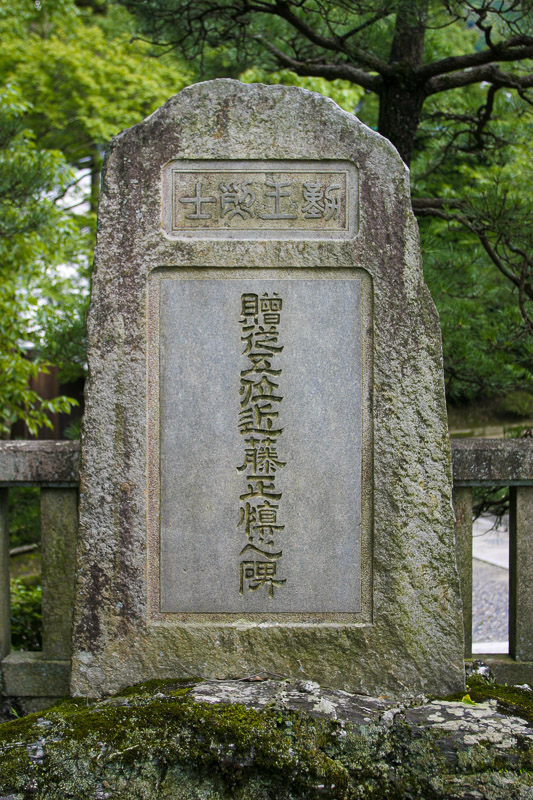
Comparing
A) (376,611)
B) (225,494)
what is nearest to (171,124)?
(225,494)

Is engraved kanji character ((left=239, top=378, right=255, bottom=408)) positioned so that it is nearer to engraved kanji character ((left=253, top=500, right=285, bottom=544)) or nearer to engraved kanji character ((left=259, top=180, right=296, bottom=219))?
engraved kanji character ((left=253, top=500, right=285, bottom=544))

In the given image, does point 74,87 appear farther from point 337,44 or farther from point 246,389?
point 246,389

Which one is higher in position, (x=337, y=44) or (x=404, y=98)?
(x=337, y=44)

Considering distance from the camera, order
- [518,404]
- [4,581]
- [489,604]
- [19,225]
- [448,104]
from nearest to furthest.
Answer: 1. [4,581]
2. [19,225]
3. [448,104]
4. [489,604]
5. [518,404]

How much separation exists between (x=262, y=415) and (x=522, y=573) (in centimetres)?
131

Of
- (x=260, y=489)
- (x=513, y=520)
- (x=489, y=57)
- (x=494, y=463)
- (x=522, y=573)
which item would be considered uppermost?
(x=489, y=57)

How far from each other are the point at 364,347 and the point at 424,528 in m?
0.73

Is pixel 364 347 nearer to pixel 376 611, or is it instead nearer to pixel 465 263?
pixel 376 611

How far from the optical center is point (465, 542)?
9.70ft

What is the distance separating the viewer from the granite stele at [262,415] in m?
2.61

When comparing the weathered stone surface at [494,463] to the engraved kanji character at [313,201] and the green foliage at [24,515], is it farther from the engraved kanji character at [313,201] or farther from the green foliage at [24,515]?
the green foliage at [24,515]

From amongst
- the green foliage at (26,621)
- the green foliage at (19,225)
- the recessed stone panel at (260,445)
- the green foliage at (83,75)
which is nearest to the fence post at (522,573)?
the recessed stone panel at (260,445)

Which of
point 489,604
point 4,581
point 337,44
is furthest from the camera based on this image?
point 489,604

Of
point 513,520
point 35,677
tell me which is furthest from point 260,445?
point 35,677
